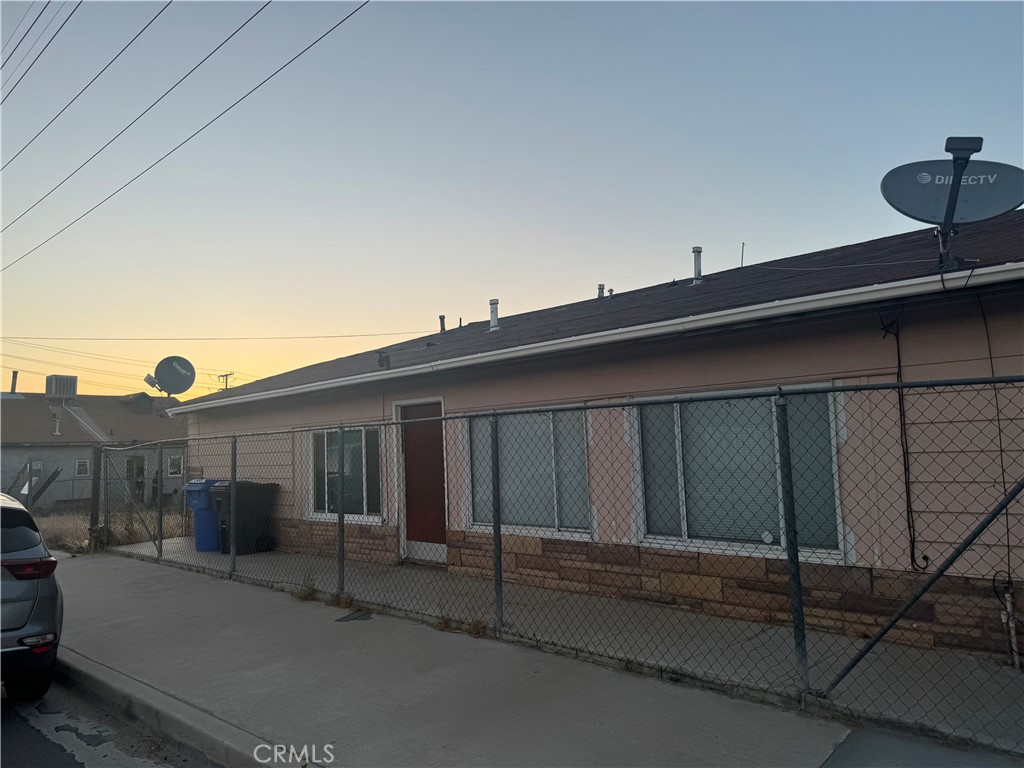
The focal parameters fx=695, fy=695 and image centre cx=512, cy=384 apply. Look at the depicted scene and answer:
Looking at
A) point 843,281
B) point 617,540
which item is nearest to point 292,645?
point 617,540

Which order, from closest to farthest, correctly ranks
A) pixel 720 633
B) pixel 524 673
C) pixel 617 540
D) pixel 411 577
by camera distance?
pixel 524 673, pixel 720 633, pixel 617 540, pixel 411 577

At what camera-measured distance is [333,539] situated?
10.2m

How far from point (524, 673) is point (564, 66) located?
23.1 feet

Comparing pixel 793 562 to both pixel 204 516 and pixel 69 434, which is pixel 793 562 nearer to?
pixel 204 516

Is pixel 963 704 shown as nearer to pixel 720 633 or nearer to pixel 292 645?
pixel 720 633

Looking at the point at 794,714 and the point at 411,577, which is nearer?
the point at 794,714

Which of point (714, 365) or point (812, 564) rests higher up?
point (714, 365)

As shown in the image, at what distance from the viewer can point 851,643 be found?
5320 millimetres

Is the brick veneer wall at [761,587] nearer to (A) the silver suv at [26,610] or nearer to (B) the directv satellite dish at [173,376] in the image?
(A) the silver suv at [26,610]

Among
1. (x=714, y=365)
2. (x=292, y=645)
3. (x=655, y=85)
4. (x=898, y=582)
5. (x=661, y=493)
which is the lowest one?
(x=292, y=645)

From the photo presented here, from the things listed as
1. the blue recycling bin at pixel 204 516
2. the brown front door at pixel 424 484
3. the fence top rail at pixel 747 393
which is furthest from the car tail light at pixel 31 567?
the blue recycling bin at pixel 204 516

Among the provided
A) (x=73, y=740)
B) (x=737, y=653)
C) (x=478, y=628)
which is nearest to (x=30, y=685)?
(x=73, y=740)

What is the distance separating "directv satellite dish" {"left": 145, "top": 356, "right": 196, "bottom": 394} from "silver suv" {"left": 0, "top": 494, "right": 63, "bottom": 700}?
8745mm

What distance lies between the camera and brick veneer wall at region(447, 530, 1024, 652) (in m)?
5.01
